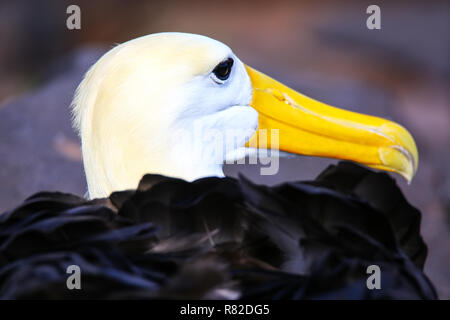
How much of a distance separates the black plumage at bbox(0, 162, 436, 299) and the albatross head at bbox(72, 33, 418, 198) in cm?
28

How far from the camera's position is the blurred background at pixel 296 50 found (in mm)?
4508

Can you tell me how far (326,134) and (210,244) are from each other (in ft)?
2.74

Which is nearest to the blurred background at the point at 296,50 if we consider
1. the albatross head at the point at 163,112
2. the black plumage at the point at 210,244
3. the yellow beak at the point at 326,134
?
the yellow beak at the point at 326,134

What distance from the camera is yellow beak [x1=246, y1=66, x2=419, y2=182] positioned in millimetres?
2297

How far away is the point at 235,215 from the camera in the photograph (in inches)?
65.6

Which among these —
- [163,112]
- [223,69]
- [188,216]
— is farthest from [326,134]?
[188,216]

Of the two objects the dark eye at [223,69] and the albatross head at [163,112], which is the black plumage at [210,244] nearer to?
the albatross head at [163,112]

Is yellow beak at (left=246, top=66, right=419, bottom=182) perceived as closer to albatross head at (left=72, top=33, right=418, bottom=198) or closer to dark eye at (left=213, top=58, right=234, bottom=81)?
albatross head at (left=72, top=33, right=418, bottom=198)

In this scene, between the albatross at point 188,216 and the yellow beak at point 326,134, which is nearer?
the albatross at point 188,216

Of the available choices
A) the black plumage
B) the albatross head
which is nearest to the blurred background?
the albatross head

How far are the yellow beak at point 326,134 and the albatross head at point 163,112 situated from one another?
28 mm

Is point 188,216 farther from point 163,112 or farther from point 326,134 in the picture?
point 326,134

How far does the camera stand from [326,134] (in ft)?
7.59

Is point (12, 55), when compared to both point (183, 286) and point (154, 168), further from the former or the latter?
point (183, 286)
